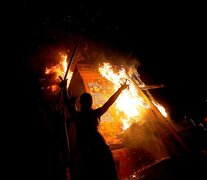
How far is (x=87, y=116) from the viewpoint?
14.3 feet

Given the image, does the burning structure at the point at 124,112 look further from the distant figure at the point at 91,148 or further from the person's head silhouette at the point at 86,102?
the person's head silhouette at the point at 86,102

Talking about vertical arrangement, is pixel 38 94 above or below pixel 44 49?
below

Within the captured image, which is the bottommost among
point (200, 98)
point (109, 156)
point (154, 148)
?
point (109, 156)

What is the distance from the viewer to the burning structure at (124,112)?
7250mm

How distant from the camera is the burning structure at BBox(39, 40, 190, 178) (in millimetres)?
7250

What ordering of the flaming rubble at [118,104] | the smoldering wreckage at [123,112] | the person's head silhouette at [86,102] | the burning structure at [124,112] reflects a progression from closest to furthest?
the person's head silhouette at [86,102], the smoldering wreckage at [123,112], the burning structure at [124,112], the flaming rubble at [118,104]

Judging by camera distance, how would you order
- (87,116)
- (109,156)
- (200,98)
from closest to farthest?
1. (109,156)
2. (87,116)
3. (200,98)

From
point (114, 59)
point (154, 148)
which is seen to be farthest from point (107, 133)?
point (114, 59)

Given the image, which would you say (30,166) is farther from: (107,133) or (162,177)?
(162,177)

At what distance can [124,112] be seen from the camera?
11.3 m

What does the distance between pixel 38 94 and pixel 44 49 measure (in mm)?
3374

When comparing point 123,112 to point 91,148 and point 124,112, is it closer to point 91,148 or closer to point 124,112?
point 124,112

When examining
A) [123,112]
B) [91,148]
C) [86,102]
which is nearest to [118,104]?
[123,112]

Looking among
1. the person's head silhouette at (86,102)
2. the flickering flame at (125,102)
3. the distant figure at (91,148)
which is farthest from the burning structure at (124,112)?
the person's head silhouette at (86,102)
